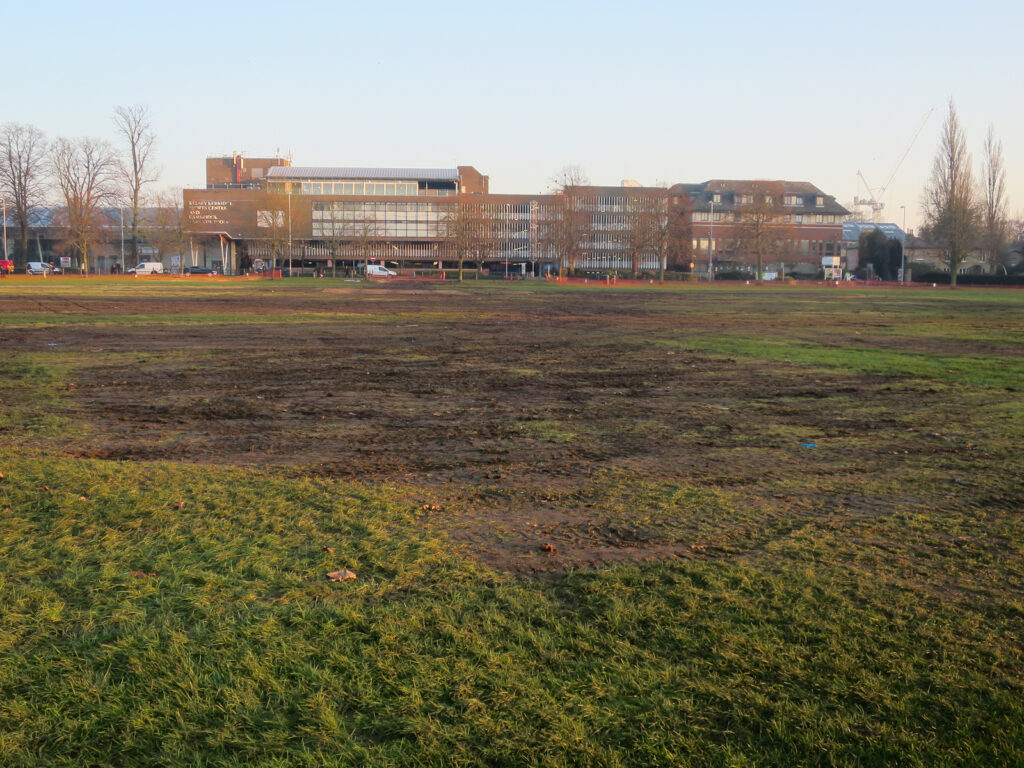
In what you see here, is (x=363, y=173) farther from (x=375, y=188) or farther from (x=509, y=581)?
(x=509, y=581)

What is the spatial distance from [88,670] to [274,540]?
1.79 metres

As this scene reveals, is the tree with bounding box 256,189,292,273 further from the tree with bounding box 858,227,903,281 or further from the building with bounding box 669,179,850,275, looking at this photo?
the tree with bounding box 858,227,903,281

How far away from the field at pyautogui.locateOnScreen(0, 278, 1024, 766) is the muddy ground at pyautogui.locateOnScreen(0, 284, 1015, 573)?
0.21 feet

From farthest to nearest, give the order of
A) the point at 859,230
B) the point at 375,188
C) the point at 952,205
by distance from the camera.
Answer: the point at 859,230
the point at 375,188
the point at 952,205

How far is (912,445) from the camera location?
861cm

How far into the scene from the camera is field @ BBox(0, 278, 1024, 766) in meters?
3.21

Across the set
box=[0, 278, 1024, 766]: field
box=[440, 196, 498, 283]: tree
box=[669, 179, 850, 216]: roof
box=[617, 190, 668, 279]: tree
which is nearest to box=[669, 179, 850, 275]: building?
box=[669, 179, 850, 216]: roof

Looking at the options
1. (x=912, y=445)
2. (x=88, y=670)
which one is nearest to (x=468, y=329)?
(x=912, y=445)

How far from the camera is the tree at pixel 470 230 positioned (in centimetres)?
9827

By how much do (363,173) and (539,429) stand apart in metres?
131

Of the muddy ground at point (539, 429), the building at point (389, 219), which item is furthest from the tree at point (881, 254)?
Result: the muddy ground at point (539, 429)

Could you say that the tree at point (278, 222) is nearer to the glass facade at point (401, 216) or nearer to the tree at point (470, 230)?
the tree at point (470, 230)

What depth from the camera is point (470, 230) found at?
99.7m

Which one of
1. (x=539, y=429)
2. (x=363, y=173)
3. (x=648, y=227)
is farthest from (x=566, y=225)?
(x=539, y=429)
